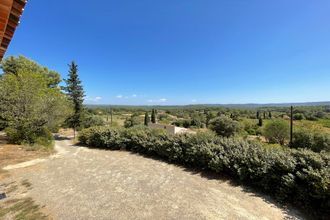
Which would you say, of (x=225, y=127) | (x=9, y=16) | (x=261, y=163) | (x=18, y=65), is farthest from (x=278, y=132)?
(x=18, y=65)

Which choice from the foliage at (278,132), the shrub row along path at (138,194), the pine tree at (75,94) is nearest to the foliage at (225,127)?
the foliage at (278,132)

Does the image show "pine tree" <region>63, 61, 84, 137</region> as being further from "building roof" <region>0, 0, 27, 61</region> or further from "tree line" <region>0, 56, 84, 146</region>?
"building roof" <region>0, 0, 27, 61</region>

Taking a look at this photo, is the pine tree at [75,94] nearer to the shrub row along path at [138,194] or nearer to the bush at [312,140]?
the shrub row along path at [138,194]

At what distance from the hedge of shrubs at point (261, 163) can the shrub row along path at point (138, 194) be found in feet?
1.57

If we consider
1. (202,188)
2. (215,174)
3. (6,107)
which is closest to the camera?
(202,188)

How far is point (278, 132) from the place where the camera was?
27.5 m

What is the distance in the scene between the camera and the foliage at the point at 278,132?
89.1ft

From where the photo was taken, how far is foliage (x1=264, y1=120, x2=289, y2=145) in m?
27.2

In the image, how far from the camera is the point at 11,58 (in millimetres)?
19797

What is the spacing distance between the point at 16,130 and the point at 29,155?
380cm

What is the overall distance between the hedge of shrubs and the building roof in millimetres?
5730

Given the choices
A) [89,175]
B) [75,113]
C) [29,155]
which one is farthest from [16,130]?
[89,175]

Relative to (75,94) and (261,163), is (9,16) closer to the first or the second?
(261,163)

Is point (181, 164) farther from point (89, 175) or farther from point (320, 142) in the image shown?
point (320, 142)
